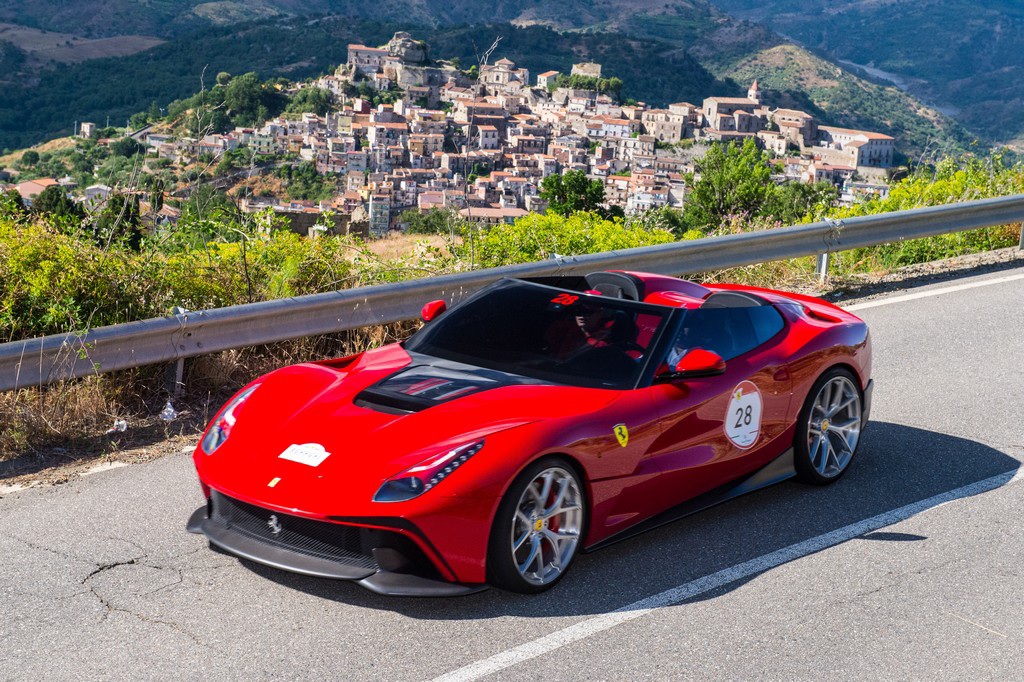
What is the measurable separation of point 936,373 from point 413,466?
5252mm

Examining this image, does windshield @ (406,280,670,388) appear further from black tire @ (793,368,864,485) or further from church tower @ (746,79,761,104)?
church tower @ (746,79,761,104)

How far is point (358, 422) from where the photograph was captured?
4.63 m

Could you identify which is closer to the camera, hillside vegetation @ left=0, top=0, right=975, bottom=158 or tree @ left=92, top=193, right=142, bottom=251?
tree @ left=92, top=193, right=142, bottom=251

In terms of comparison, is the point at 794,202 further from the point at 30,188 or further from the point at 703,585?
the point at 703,585

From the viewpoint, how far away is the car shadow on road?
Answer: 448cm

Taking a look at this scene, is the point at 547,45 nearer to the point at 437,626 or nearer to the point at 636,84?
the point at 636,84

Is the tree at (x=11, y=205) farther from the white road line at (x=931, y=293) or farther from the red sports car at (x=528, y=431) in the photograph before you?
the white road line at (x=931, y=293)

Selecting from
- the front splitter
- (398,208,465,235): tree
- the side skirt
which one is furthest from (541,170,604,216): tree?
the front splitter

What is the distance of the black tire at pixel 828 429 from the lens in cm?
588

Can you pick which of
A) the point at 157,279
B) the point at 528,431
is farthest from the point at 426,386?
the point at 157,279

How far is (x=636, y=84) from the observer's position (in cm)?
17800

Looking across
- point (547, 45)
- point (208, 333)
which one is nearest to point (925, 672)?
point (208, 333)

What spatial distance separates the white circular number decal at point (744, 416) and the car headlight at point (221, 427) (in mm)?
2256

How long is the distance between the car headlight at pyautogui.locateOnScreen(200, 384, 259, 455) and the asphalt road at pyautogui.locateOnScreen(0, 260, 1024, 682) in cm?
48
